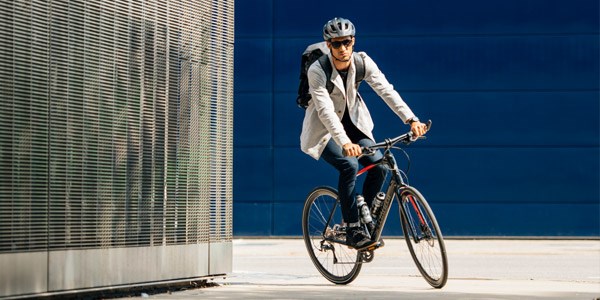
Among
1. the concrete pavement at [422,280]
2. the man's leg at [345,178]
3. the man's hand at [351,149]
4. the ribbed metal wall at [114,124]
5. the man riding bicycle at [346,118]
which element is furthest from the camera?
the man's leg at [345,178]

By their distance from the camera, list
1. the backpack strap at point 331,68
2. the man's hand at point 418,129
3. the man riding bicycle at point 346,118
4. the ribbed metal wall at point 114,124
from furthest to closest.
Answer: the backpack strap at point 331,68, the man riding bicycle at point 346,118, the man's hand at point 418,129, the ribbed metal wall at point 114,124

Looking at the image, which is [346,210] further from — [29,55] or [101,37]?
[29,55]

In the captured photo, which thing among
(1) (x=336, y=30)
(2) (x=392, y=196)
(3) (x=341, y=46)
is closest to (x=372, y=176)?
(2) (x=392, y=196)

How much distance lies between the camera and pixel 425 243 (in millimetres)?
9461

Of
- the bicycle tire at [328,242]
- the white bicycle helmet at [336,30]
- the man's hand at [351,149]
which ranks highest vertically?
the white bicycle helmet at [336,30]

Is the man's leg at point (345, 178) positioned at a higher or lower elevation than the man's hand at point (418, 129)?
lower

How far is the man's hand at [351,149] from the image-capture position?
368 inches

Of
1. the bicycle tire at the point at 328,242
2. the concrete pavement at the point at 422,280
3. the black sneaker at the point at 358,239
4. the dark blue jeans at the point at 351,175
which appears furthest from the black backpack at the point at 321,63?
the concrete pavement at the point at 422,280

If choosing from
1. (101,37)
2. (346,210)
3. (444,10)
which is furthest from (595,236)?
(101,37)

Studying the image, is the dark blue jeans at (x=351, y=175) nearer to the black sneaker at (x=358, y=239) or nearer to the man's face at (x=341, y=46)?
the black sneaker at (x=358, y=239)

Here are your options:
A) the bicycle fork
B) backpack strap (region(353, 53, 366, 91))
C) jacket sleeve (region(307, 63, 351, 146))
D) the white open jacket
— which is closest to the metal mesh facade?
the white open jacket

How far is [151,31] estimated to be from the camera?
919 cm

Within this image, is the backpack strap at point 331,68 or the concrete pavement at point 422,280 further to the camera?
the backpack strap at point 331,68

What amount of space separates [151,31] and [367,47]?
1430 cm
